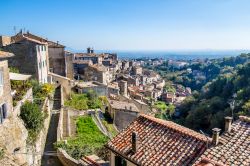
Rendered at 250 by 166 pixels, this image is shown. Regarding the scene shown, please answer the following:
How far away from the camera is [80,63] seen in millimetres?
68812

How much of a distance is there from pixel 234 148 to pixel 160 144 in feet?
11.3

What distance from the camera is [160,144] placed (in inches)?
522

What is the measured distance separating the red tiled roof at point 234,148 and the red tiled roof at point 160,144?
686mm

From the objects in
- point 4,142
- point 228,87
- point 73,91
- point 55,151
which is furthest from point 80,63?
point 4,142

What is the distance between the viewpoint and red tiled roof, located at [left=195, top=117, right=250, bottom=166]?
10690mm

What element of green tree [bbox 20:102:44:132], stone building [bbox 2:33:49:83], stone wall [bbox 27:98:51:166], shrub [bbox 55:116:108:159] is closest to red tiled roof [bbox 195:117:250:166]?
shrub [bbox 55:116:108:159]

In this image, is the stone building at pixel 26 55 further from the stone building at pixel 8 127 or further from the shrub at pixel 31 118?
the stone building at pixel 8 127

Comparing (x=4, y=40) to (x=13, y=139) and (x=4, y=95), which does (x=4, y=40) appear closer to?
(x=4, y=95)

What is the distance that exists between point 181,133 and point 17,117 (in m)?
13.1

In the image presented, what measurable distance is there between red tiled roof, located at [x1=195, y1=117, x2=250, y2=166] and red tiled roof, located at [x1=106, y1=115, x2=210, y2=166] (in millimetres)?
686

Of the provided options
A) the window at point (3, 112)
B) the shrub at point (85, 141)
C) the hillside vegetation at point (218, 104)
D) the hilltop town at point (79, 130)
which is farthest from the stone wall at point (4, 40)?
the hillside vegetation at point (218, 104)

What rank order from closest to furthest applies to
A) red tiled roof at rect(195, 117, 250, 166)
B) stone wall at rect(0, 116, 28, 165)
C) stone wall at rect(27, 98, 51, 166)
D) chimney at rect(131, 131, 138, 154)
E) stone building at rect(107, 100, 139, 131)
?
red tiled roof at rect(195, 117, 250, 166)
chimney at rect(131, 131, 138, 154)
stone wall at rect(0, 116, 28, 165)
stone wall at rect(27, 98, 51, 166)
stone building at rect(107, 100, 139, 131)

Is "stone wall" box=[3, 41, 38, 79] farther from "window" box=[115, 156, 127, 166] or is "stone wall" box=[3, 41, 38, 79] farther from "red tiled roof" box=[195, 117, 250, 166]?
"red tiled roof" box=[195, 117, 250, 166]

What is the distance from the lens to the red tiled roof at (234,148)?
1069 cm
